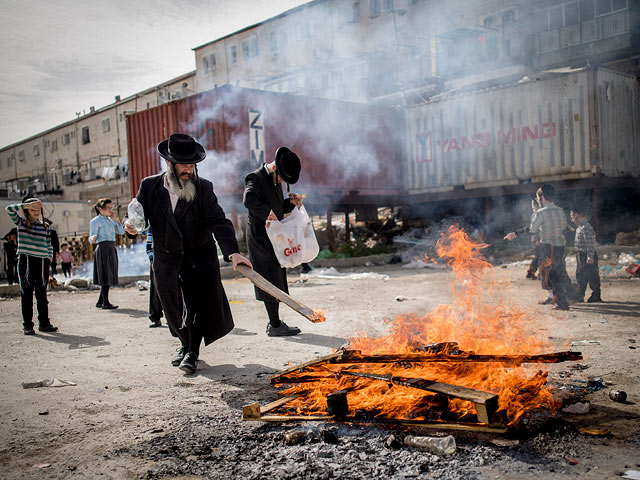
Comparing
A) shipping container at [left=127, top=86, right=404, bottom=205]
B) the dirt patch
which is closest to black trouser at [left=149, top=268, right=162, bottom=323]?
the dirt patch

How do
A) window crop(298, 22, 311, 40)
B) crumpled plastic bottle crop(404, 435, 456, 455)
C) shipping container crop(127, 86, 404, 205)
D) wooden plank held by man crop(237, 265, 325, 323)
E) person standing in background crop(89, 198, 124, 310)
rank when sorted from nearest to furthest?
crumpled plastic bottle crop(404, 435, 456, 455), wooden plank held by man crop(237, 265, 325, 323), person standing in background crop(89, 198, 124, 310), shipping container crop(127, 86, 404, 205), window crop(298, 22, 311, 40)

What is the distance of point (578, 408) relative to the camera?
2.88 metres

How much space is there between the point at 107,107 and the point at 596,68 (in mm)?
36870

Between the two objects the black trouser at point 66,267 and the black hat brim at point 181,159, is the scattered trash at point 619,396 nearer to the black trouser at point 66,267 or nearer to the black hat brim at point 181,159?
the black hat brim at point 181,159

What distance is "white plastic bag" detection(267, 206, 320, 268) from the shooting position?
5.24 m

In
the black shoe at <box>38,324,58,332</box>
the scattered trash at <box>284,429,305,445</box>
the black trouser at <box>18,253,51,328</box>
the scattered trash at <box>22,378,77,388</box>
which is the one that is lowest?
the black shoe at <box>38,324,58,332</box>

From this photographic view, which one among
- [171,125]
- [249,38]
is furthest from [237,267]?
[249,38]

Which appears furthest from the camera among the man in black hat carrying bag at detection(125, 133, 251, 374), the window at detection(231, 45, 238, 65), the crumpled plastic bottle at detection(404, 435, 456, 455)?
the window at detection(231, 45, 238, 65)

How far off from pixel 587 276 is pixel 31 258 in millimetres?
7057

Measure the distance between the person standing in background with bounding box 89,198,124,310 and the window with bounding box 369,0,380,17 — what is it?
86.4ft

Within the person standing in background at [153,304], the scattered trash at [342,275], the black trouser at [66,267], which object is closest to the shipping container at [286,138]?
the scattered trash at [342,275]

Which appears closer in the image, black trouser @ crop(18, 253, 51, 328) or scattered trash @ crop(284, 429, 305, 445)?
scattered trash @ crop(284, 429, 305, 445)

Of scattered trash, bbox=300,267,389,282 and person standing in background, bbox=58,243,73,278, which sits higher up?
person standing in background, bbox=58,243,73,278

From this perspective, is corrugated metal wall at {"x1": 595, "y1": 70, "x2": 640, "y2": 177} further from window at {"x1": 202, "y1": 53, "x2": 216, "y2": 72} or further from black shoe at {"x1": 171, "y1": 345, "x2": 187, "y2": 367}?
window at {"x1": 202, "y1": 53, "x2": 216, "y2": 72}
